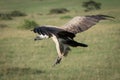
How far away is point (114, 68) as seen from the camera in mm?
10359

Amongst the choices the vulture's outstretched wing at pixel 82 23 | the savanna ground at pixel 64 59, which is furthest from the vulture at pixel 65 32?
the savanna ground at pixel 64 59

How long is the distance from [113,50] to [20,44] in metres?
4.26

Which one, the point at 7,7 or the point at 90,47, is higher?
the point at 90,47

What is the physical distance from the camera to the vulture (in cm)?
475

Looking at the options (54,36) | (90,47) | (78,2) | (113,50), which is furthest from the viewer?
(78,2)

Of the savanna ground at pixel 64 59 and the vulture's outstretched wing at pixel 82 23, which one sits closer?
the vulture's outstretched wing at pixel 82 23

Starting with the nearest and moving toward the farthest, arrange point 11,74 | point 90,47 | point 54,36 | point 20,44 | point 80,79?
point 54,36 → point 80,79 → point 11,74 → point 90,47 → point 20,44

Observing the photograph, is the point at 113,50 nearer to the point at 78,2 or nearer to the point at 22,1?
the point at 78,2

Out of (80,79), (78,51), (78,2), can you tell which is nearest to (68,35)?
Answer: (80,79)

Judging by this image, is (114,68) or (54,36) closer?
(54,36)

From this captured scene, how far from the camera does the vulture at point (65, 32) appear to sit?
15.6 ft

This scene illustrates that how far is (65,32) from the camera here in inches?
195

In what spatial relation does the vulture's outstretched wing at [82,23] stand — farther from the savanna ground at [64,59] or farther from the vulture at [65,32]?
the savanna ground at [64,59]

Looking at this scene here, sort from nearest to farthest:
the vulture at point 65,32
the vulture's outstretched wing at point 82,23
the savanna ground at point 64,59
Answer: the vulture at point 65,32
the vulture's outstretched wing at point 82,23
the savanna ground at point 64,59
